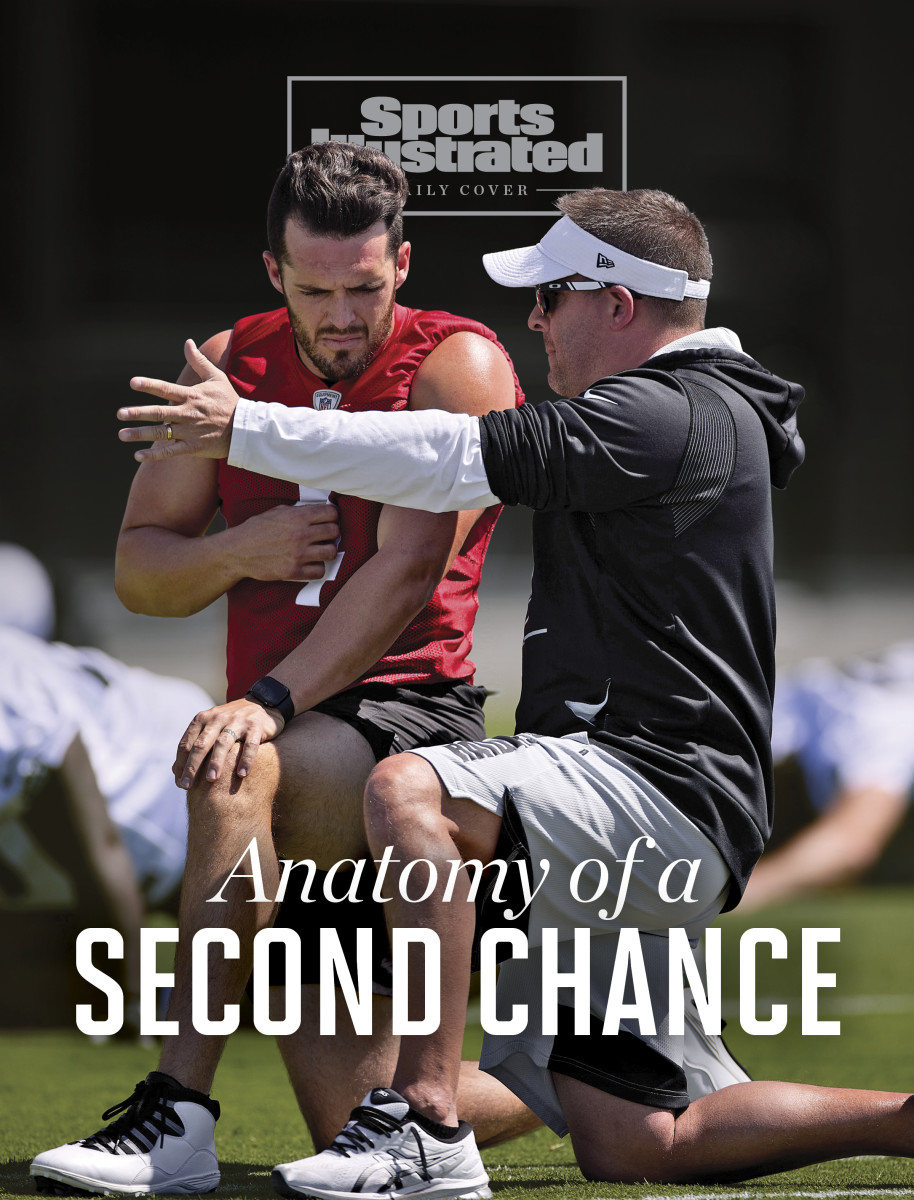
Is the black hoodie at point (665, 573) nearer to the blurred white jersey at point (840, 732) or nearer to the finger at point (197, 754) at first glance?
the finger at point (197, 754)

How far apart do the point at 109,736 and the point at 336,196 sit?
68.9 inches

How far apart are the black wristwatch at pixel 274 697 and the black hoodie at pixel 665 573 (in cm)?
35

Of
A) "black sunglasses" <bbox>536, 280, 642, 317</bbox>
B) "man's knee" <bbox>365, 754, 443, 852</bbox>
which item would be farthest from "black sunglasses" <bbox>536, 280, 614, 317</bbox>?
"man's knee" <bbox>365, 754, 443, 852</bbox>

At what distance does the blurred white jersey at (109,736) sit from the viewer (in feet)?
11.9

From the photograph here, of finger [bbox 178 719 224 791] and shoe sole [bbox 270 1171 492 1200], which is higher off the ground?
finger [bbox 178 719 224 791]

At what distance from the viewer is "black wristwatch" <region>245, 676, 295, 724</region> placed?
7.00 ft

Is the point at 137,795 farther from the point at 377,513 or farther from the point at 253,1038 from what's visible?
the point at 377,513

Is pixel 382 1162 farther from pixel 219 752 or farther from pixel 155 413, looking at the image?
pixel 155 413

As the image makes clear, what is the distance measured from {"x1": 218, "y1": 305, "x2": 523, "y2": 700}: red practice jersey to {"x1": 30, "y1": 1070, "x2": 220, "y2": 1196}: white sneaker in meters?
0.71

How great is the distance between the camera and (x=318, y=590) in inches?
94.3

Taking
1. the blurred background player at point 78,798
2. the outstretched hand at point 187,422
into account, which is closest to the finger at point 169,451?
the outstretched hand at point 187,422

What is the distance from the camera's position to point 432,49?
3334 millimetres

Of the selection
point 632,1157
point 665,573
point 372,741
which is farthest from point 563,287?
point 632,1157

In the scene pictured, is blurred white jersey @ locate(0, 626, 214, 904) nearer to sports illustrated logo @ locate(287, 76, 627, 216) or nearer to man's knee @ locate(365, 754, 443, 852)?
sports illustrated logo @ locate(287, 76, 627, 216)
